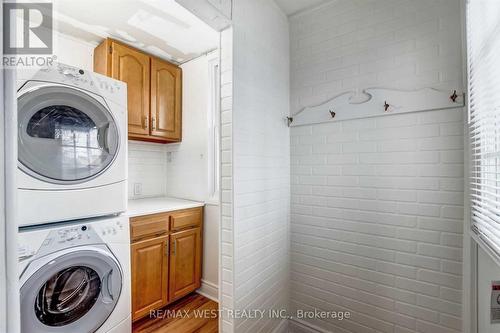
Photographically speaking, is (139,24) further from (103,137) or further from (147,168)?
(147,168)

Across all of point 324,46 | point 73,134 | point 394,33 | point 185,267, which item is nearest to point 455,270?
point 394,33

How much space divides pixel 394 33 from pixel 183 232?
226 centimetres

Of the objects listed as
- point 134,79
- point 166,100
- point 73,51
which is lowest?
point 166,100

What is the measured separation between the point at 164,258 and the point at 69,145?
3.93ft

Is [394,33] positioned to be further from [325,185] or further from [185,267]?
[185,267]

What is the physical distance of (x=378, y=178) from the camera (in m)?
1.53

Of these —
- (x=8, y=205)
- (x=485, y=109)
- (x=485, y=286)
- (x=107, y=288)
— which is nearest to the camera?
(x=8, y=205)

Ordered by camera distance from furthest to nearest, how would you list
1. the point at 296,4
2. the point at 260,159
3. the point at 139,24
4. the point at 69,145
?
1. the point at 139,24
2. the point at 296,4
3. the point at 260,159
4. the point at 69,145

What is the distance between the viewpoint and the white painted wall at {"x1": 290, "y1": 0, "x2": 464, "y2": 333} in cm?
133

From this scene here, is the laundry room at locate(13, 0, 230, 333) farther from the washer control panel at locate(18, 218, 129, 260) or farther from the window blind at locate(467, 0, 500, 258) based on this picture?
the window blind at locate(467, 0, 500, 258)

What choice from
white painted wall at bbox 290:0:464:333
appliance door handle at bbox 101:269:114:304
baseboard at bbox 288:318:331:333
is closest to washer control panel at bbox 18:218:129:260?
appliance door handle at bbox 101:269:114:304

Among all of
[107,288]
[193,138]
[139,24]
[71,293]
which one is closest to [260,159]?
[193,138]

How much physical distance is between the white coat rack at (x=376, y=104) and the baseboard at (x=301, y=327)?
5.10 ft

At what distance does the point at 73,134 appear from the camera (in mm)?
1376
